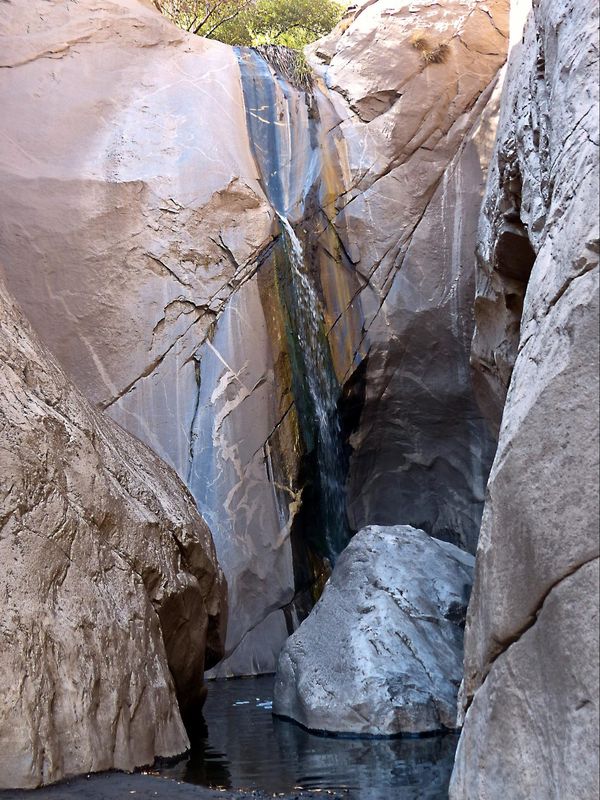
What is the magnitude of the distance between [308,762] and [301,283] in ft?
24.9

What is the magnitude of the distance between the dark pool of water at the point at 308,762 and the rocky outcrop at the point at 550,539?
1682 millimetres

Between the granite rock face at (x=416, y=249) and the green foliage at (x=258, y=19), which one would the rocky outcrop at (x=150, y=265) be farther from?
the green foliage at (x=258, y=19)

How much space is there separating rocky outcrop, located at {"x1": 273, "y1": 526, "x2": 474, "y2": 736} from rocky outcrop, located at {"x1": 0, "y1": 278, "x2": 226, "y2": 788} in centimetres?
133

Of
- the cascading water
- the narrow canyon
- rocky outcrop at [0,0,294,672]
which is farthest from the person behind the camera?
the cascading water

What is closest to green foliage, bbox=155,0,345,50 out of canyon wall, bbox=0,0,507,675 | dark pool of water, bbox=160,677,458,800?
canyon wall, bbox=0,0,507,675

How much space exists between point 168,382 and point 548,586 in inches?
321

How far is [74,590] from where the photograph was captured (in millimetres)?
5461

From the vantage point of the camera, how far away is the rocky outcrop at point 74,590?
498 cm

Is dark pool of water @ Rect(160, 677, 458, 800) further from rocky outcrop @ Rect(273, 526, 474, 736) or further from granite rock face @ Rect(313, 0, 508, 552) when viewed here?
granite rock face @ Rect(313, 0, 508, 552)

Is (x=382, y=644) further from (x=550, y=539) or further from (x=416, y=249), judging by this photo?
(x=416, y=249)

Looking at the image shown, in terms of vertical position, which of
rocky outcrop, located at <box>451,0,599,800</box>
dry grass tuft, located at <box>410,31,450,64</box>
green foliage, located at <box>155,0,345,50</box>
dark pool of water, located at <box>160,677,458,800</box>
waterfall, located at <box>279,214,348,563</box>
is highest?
green foliage, located at <box>155,0,345,50</box>

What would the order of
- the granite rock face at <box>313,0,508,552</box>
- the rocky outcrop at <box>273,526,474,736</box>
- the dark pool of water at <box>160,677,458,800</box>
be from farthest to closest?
the granite rock face at <box>313,0,508,552</box> < the rocky outcrop at <box>273,526,474,736</box> < the dark pool of water at <box>160,677,458,800</box>

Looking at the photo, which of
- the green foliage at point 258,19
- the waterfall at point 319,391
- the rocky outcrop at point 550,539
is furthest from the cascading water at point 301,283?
the rocky outcrop at point 550,539

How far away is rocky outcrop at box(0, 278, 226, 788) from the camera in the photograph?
16.3 feet
